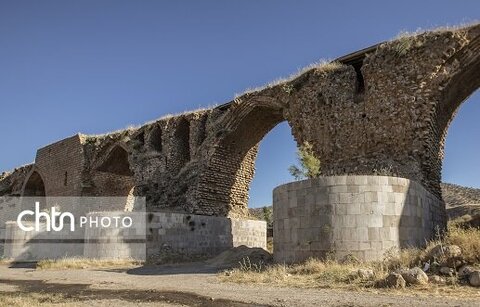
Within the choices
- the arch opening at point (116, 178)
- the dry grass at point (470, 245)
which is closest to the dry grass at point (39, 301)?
the dry grass at point (470, 245)

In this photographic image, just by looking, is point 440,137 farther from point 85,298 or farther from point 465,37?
point 85,298

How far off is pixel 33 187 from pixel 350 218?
31.1 m

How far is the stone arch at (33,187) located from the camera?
3434 cm

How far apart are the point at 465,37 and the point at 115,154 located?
66.9 ft

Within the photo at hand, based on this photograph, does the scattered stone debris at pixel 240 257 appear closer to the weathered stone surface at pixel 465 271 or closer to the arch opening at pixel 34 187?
the weathered stone surface at pixel 465 271

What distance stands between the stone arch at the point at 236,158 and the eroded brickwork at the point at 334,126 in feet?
0.16

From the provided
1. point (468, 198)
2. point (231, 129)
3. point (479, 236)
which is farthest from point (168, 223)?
point (468, 198)

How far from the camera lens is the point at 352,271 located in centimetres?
922

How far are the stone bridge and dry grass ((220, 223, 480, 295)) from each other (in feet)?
14.8

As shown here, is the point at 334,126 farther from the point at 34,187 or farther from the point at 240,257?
the point at 34,187

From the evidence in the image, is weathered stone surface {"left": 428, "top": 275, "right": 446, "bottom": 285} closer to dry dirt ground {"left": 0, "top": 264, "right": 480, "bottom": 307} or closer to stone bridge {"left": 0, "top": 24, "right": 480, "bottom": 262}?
dry dirt ground {"left": 0, "top": 264, "right": 480, "bottom": 307}

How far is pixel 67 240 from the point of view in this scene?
2181cm

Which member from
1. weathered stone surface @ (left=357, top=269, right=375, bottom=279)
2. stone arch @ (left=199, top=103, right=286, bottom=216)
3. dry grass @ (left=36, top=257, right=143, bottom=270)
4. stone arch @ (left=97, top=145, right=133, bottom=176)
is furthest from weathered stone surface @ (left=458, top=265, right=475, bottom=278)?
stone arch @ (left=97, top=145, right=133, bottom=176)

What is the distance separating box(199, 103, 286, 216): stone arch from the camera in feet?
69.1
